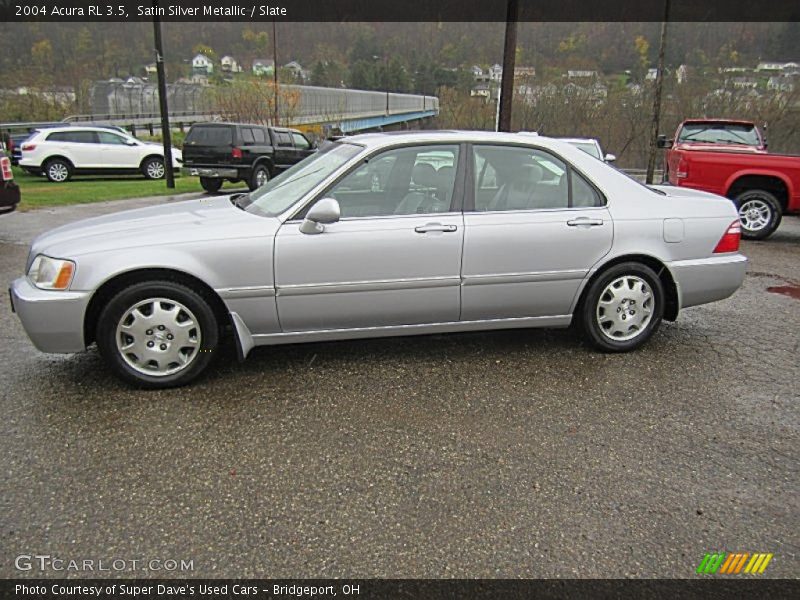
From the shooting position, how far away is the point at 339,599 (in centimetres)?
200

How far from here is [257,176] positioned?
15.9 m

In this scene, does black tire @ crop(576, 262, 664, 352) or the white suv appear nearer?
black tire @ crop(576, 262, 664, 352)

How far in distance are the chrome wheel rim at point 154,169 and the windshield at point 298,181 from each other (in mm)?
17299

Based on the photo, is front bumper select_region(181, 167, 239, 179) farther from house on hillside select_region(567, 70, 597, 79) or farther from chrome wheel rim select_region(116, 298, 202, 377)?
house on hillside select_region(567, 70, 597, 79)

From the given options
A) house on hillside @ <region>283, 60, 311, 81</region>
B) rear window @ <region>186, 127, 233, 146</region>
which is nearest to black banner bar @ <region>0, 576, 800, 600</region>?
rear window @ <region>186, 127, 233, 146</region>

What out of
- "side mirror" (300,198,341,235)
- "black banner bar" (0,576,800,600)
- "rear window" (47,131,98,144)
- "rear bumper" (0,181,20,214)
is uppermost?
"rear window" (47,131,98,144)

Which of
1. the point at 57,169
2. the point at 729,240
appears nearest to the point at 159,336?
the point at 729,240

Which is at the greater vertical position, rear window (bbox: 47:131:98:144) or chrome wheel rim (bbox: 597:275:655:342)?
rear window (bbox: 47:131:98:144)

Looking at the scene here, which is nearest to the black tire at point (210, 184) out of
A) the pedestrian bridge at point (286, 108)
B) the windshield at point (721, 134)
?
the windshield at point (721, 134)

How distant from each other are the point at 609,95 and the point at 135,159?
82.9 ft

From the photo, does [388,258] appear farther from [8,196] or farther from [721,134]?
[721,134]

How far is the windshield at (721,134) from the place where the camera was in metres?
10.9

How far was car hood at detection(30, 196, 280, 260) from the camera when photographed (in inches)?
135

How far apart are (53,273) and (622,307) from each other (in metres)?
3.65
